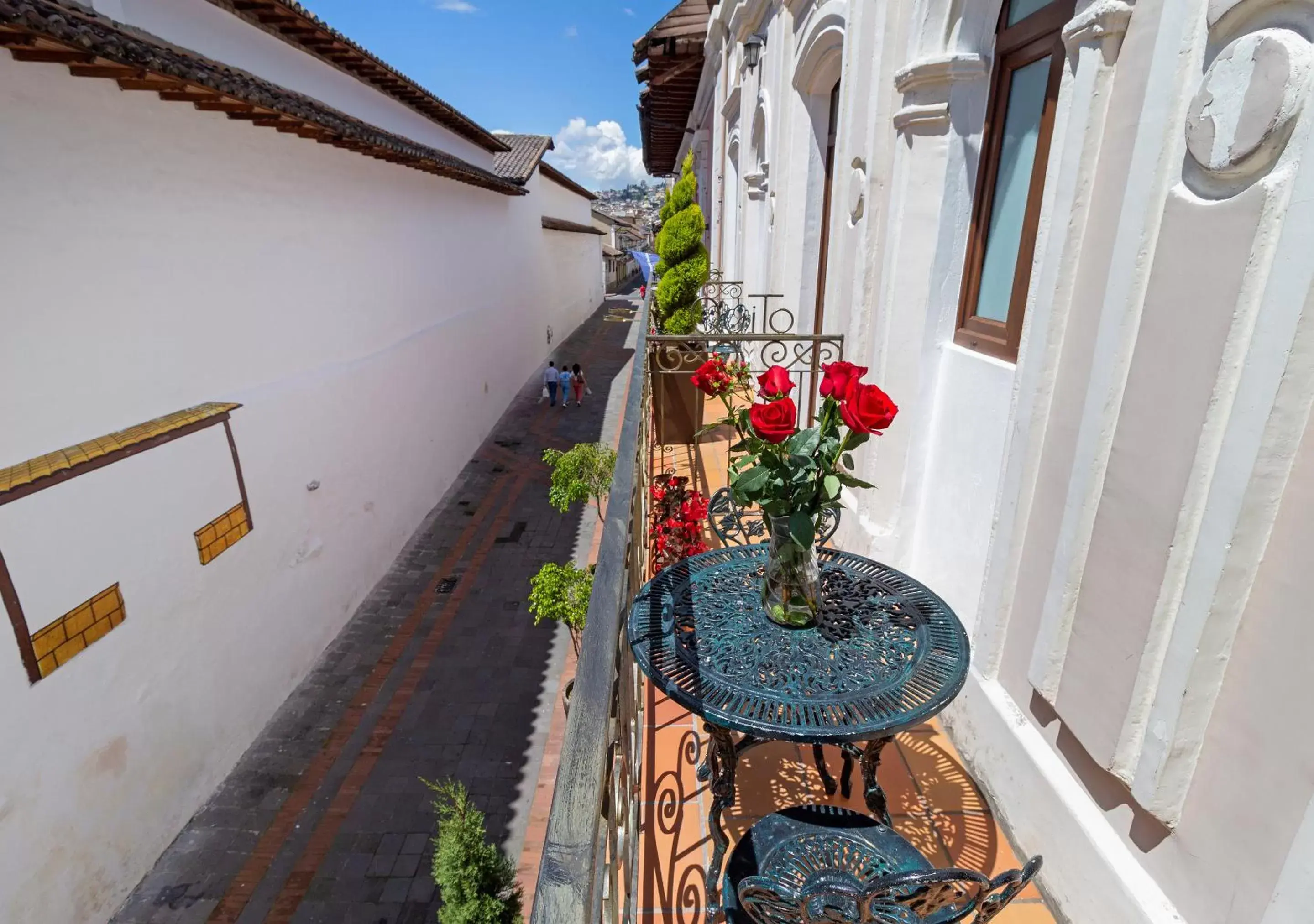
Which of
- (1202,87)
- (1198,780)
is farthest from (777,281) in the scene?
(1198,780)

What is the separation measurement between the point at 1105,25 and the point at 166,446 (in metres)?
5.65

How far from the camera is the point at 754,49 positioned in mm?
7293

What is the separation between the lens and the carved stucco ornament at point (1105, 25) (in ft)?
5.87

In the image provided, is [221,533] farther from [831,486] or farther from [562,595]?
[831,486]

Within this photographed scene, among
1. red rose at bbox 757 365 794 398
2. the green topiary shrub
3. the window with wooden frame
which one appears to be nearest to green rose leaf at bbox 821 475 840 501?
red rose at bbox 757 365 794 398

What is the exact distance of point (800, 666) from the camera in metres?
1.96

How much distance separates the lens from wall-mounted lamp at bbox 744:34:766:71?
7.21 m

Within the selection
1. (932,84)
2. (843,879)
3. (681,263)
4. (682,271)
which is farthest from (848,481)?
(681,263)

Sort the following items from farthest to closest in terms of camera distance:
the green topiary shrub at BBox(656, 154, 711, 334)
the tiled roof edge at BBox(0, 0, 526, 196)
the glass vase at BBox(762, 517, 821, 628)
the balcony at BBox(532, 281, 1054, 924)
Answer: the green topiary shrub at BBox(656, 154, 711, 334), the tiled roof edge at BBox(0, 0, 526, 196), the glass vase at BBox(762, 517, 821, 628), the balcony at BBox(532, 281, 1054, 924)

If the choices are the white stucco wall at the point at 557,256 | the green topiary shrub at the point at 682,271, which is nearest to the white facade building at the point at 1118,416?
the green topiary shrub at the point at 682,271

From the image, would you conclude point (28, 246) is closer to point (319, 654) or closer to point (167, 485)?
point (167, 485)

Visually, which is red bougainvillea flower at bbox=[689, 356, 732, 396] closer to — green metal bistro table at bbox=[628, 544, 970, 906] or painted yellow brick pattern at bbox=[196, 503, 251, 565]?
green metal bistro table at bbox=[628, 544, 970, 906]

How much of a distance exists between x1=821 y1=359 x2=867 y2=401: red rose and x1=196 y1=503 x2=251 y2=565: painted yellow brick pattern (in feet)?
17.0

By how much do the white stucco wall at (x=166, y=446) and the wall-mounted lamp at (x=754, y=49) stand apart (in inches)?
189
